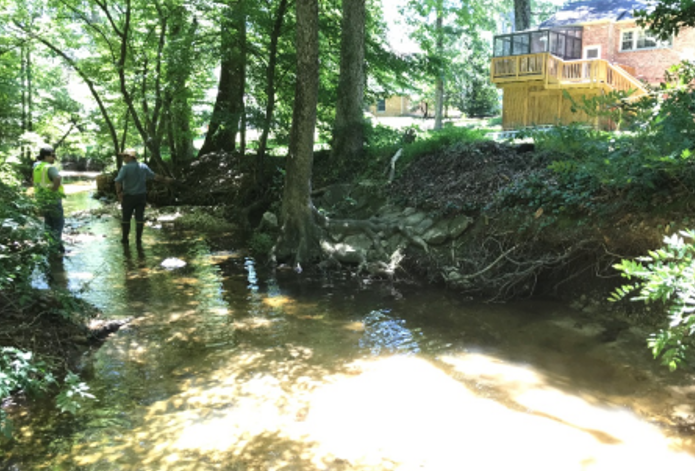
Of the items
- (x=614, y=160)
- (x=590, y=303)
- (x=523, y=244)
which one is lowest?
(x=590, y=303)

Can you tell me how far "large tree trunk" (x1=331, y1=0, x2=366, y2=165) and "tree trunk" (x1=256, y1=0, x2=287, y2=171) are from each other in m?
1.65

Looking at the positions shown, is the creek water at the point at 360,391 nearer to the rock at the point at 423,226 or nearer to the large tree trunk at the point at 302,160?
the rock at the point at 423,226

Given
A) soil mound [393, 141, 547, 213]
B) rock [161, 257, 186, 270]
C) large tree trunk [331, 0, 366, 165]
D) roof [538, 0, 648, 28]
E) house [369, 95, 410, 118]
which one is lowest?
rock [161, 257, 186, 270]

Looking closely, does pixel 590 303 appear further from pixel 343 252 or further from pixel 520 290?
pixel 343 252

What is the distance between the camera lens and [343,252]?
410 inches

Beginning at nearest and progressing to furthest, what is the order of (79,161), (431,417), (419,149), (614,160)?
(431,417)
(614,160)
(419,149)
(79,161)

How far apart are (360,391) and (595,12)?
91.2 ft

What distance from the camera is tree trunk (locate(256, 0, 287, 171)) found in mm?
13641

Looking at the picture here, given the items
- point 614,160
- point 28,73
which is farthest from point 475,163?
point 28,73

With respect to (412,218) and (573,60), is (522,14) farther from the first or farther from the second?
(412,218)

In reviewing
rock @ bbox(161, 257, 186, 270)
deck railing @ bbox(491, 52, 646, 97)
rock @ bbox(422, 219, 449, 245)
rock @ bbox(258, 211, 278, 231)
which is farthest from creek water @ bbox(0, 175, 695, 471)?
deck railing @ bbox(491, 52, 646, 97)

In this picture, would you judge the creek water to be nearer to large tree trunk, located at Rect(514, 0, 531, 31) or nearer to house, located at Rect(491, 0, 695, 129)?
house, located at Rect(491, 0, 695, 129)

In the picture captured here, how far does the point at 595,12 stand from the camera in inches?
1057

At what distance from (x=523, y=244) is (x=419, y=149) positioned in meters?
4.41
